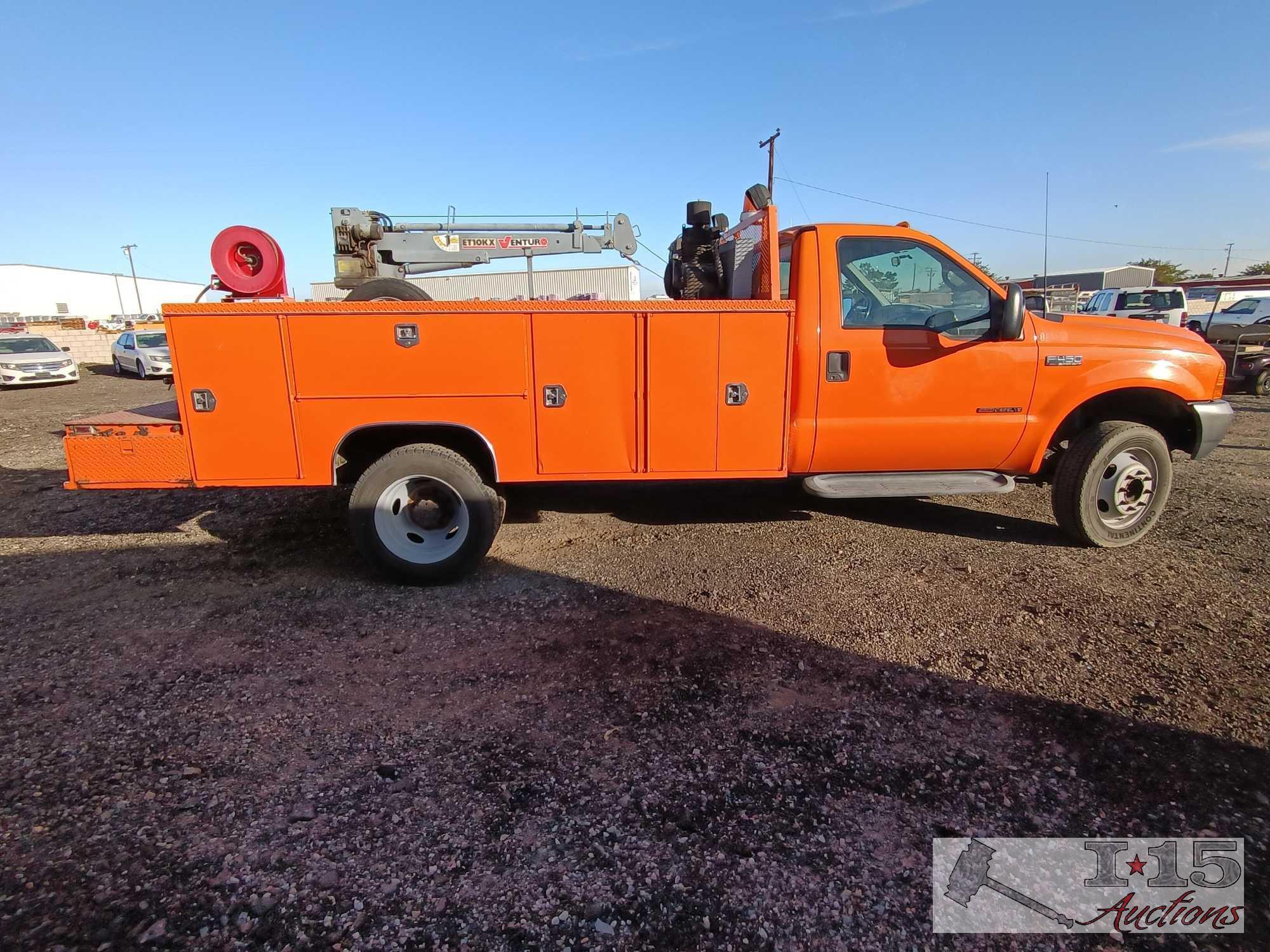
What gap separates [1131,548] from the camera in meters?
4.96

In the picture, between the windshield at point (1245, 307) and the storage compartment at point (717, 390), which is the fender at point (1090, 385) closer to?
the storage compartment at point (717, 390)

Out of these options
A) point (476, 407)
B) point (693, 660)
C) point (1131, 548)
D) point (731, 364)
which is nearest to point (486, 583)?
point (476, 407)

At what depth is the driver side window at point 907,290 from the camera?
447cm

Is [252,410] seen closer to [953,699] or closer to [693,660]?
[693,660]

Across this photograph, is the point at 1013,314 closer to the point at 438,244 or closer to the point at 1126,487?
the point at 1126,487

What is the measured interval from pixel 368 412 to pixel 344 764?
215cm

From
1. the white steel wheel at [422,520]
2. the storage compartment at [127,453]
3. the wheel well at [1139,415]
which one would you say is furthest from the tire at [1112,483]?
the storage compartment at [127,453]

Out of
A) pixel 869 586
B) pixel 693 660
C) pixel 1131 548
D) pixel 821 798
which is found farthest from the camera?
pixel 1131 548

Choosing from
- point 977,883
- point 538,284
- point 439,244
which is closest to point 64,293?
point 538,284

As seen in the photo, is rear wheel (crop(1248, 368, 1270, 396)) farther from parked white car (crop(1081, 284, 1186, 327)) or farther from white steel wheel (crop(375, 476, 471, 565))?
white steel wheel (crop(375, 476, 471, 565))

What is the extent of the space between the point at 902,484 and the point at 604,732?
2.87 m

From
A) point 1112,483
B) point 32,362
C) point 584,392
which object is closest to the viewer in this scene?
point 584,392

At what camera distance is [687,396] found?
4262 millimetres

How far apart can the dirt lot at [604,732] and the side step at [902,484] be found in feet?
1.69
